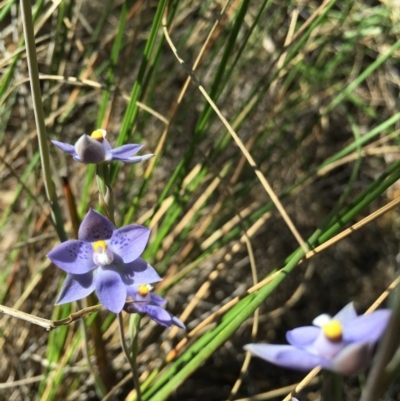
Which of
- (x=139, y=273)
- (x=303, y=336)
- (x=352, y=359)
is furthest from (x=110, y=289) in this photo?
(x=352, y=359)

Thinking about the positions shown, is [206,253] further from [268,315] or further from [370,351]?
[370,351]

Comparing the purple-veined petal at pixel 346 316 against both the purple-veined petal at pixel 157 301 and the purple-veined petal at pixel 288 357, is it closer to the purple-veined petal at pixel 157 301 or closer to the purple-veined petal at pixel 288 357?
the purple-veined petal at pixel 288 357

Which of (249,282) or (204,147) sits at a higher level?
(204,147)

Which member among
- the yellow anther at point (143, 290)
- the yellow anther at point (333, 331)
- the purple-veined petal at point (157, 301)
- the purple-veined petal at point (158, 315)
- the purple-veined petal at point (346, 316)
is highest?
the yellow anther at point (333, 331)

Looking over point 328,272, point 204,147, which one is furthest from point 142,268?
point 328,272

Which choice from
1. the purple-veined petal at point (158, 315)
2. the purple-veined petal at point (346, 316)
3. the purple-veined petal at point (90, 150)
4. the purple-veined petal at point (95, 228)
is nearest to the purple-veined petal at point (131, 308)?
the purple-veined petal at point (158, 315)

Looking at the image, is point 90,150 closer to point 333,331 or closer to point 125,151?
point 125,151
